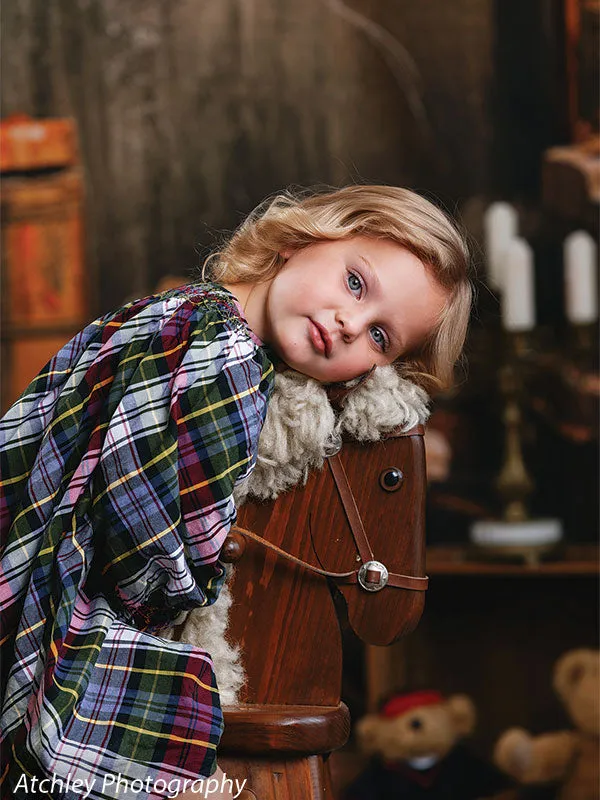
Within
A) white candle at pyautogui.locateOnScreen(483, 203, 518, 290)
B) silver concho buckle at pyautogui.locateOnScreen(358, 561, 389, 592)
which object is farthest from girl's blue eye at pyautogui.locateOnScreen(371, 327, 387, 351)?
white candle at pyautogui.locateOnScreen(483, 203, 518, 290)

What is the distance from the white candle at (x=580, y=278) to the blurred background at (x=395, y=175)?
18mm

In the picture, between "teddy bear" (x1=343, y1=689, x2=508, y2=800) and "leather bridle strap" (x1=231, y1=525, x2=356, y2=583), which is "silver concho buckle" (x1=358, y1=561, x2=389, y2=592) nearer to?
"leather bridle strap" (x1=231, y1=525, x2=356, y2=583)

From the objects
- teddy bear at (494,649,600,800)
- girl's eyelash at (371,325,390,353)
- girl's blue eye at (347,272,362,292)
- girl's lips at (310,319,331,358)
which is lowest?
teddy bear at (494,649,600,800)

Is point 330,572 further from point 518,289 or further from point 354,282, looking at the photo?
point 518,289

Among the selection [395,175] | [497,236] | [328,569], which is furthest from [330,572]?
[395,175]

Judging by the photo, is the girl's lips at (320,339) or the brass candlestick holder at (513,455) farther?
the brass candlestick holder at (513,455)

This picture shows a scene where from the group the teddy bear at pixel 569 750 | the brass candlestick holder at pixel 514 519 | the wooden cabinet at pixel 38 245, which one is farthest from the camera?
the wooden cabinet at pixel 38 245

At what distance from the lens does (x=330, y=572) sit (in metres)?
1.00

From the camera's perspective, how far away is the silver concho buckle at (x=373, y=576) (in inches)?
39.1

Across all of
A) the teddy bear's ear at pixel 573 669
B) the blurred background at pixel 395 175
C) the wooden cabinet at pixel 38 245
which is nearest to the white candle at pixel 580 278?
the blurred background at pixel 395 175

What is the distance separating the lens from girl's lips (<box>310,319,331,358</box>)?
1.01m

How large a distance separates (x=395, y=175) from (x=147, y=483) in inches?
85.6

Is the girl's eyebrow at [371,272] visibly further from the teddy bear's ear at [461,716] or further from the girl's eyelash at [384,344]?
the teddy bear's ear at [461,716]

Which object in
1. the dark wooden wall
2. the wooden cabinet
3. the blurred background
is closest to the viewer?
the blurred background
